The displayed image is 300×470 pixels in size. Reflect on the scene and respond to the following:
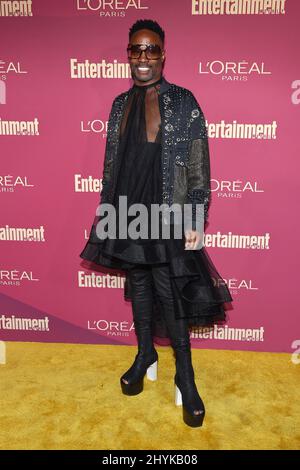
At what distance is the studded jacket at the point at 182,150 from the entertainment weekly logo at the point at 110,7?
1.88 ft

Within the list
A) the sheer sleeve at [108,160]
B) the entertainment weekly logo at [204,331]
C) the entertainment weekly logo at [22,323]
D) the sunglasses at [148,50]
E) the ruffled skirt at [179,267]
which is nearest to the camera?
the sunglasses at [148,50]

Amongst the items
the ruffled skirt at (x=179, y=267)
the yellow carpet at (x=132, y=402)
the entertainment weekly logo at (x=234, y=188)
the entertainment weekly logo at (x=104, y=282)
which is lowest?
the yellow carpet at (x=132, y=402)

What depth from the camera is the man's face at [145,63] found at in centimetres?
223

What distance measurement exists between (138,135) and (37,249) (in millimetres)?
1168

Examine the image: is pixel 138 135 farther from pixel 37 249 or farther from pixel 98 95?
pixel 37 249

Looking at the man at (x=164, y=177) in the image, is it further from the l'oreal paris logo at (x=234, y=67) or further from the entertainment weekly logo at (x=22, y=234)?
the entertainment weekly logo at (x=22, y=234)

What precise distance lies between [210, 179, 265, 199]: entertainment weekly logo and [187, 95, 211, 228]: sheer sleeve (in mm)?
512

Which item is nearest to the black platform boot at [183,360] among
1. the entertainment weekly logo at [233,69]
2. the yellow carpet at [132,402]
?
the yellow carpet at [132,402]

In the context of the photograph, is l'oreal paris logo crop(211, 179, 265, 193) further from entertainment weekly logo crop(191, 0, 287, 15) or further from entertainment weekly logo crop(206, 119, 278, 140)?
entertainment weekly logo crop(191, 0, 287, 15)

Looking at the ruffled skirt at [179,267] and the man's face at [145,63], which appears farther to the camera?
the ruffled skirt at [179,267]

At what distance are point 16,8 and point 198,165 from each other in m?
1.41

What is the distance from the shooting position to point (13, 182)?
2.93 meters

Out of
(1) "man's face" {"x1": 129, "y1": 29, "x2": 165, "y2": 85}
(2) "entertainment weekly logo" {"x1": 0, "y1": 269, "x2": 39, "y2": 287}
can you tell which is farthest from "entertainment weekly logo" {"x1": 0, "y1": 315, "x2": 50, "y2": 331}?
(1) "man's face" {"x1": 129, "y1": 29, "x2": 165, "y2": 85}
